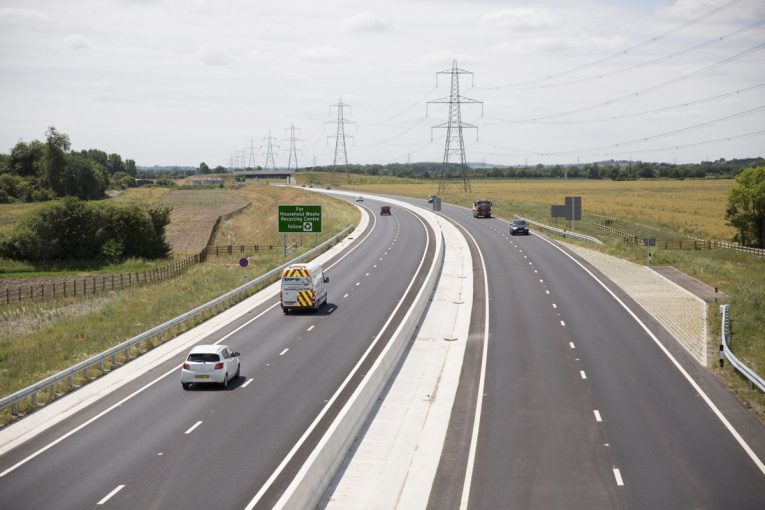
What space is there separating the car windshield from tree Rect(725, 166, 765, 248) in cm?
6860

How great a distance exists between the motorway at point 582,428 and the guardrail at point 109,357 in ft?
44.0

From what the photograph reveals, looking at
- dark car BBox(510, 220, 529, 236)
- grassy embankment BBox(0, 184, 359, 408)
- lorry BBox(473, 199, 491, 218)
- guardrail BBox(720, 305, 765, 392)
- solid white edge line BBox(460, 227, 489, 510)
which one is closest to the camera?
solid white edge line BBox(460, 227, 489, 510)

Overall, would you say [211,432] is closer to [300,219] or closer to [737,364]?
[737,364]

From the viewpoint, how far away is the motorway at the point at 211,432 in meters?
18.4

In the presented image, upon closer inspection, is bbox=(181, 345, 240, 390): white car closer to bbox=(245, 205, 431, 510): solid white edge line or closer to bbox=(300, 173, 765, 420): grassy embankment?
bbox=(245, 205, 431, 510): solid white edge line

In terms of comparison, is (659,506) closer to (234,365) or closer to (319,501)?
(319,501)

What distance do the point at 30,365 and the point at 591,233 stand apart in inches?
2534

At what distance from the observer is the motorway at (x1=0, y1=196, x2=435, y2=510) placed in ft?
60.4

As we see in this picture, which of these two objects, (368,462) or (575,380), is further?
(575,380)

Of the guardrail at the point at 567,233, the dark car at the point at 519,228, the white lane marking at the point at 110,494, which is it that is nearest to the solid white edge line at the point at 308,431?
the white lane marking at the point at 110,494

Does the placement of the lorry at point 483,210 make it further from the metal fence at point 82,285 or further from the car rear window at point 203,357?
the car rear window at point 203,357

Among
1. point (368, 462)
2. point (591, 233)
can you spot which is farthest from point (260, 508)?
point (591, 233)

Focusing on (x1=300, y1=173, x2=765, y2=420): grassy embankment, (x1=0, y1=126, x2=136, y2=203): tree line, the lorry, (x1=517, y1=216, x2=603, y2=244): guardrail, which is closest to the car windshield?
(x1=300, y1=173, x2=765, y2=420): grassy embankment

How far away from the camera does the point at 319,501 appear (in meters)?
18.7
